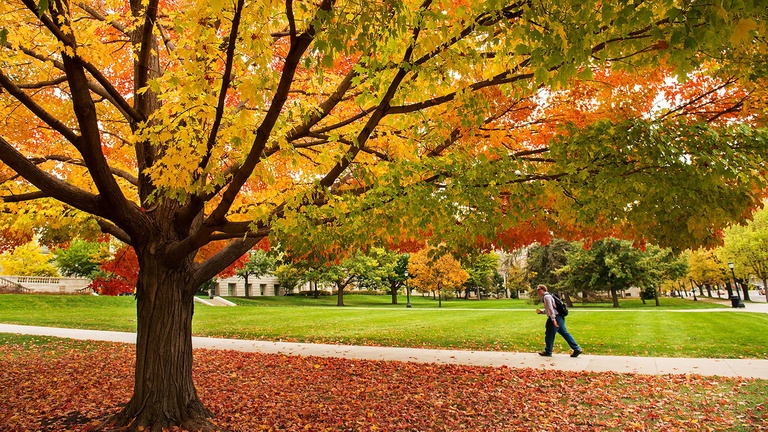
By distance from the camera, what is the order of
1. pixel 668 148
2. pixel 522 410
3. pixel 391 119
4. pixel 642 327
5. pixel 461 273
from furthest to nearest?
pixel 461 273
pixel 642 327
pixel 522 410
pixel 391 119
pixel 668 148

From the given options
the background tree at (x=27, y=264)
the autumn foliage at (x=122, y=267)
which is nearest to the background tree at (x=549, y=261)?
the autumn foliage at (x=122, y=267)

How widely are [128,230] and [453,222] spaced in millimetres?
4270

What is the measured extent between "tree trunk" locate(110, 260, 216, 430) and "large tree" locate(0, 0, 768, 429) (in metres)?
0.02

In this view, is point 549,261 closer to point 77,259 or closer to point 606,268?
point 606,268

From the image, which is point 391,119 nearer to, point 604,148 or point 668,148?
point 604,148

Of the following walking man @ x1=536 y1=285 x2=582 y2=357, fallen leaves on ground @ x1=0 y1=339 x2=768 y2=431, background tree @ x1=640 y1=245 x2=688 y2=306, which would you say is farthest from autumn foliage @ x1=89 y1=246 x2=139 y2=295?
background tree @ x1=640 y1=245 x2=688 y2=306

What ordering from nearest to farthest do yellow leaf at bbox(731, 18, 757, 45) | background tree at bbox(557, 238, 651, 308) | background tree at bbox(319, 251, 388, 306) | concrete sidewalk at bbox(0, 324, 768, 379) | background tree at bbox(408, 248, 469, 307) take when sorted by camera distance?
yellow leaf at bbox(731, 18, 757, 45)
concrete sidewalk at bbox(0, 324, 768, 379)
background tree at bbox(557, 238, 651, 308)
background tree at bbox(408, 248, 469, 307)
background tree at bbox(319, 251, 388, 306)

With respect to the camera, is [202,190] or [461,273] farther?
[461,273]

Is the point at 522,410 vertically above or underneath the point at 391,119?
underneath

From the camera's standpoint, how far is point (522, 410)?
612cm

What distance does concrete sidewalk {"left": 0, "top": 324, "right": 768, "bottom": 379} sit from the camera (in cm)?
843

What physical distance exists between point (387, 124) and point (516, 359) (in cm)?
674

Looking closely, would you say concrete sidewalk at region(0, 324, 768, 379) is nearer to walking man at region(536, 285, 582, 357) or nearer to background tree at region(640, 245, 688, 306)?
walking man at region(536, 285, 582, 357)

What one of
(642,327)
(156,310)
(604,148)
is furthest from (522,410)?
(642,327)
